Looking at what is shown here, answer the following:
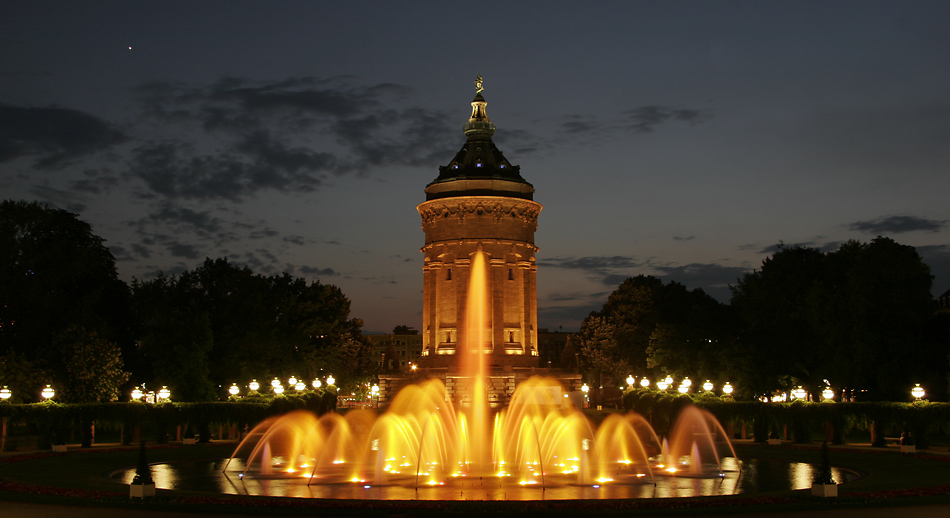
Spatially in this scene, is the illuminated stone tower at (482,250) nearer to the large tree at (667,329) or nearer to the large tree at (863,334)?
the large tree at (667,329)

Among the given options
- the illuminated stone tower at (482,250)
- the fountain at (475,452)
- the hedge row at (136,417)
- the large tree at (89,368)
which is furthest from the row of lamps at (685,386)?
the large tree at (89,368)

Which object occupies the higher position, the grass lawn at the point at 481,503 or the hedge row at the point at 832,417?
the hedge row at the point at 832,417

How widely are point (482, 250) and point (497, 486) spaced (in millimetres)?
55843

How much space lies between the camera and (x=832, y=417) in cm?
4012

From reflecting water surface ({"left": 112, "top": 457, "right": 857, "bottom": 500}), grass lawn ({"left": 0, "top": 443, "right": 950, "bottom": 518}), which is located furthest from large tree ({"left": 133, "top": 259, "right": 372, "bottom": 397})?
grass lawn ({"left": 0, "top": 443, "right": 950, "bottom": 518})

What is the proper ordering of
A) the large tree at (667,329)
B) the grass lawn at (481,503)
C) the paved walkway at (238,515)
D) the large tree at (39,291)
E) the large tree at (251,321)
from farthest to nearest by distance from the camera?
the large tree at (667,329)
the large tree at (251,321)
the large tree at (39,291)
the grass lawn at (481,503)
the paved walkway at (238,515)

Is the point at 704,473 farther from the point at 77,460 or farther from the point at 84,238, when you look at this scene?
the point at 84,238

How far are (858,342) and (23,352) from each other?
42.1 metres

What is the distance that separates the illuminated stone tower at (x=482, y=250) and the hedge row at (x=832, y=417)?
34955mm

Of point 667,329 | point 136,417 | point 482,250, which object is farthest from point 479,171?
point 136,417

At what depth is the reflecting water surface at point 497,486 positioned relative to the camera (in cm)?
2412

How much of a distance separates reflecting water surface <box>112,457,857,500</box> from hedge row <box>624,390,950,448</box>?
28.9ft

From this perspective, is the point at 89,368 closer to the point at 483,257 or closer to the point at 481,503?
the point at 481,503

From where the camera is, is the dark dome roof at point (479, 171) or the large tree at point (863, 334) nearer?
the large tree at point (863, 334)
